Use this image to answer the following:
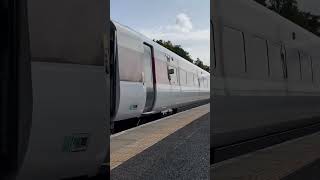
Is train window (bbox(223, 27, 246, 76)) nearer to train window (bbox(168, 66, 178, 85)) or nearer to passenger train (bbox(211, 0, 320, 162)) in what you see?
passenger train (bbox(211, 0, 320, 162))

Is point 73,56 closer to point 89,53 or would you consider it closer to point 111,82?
point 89,53

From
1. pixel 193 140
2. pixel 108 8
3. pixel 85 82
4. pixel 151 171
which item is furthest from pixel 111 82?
pixel 193 140

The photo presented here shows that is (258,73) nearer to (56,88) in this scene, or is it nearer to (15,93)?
(56,88)

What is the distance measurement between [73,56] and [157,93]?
9990 millimetres

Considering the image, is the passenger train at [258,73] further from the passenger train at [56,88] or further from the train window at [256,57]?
the passenger train at [56,88]

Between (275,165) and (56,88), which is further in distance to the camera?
(275,165)

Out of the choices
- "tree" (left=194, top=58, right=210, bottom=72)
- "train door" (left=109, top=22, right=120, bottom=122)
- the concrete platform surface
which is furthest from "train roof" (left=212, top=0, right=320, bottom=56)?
"train door" (left=109, top=22, right=120, bottom=122)

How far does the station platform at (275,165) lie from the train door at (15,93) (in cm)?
245

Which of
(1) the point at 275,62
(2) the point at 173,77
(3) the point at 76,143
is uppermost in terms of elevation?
(2) the point at 173,77

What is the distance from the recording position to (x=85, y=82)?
6.75 ft

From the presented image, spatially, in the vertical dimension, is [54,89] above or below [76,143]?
above

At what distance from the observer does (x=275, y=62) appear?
676 centimetres

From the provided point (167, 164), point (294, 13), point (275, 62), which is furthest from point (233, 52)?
point (275, 62)

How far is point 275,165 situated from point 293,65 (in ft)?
8.03
